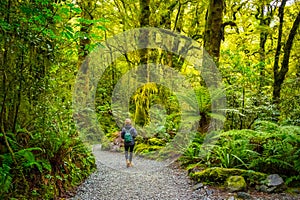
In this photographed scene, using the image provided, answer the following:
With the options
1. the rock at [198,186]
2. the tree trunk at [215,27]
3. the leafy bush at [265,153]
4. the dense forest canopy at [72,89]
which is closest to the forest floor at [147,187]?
the rock at [198,186]

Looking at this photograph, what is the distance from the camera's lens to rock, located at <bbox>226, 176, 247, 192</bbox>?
4.50 m

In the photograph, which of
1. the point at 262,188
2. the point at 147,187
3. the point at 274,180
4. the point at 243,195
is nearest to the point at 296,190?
the point at 274,180

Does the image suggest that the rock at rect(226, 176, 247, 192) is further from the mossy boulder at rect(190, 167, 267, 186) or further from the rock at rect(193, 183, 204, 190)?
the rock at rect(193, 183, 204, 190)

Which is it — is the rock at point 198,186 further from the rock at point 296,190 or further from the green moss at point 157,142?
the green moss at point 157,142

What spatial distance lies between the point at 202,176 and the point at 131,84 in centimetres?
840

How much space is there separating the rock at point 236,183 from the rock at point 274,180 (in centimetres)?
41

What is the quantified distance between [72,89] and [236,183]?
21.2 ft

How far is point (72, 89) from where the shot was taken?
9062mm

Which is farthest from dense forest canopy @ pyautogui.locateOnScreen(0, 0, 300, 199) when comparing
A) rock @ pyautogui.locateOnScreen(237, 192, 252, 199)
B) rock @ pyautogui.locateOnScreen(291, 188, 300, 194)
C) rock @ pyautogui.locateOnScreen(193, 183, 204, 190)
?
rock @ pyautogui.locateOnScreen(237, 192, 252, 199)

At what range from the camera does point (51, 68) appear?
4.97 metres

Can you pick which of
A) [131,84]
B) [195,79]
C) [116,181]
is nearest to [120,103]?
[131,84]

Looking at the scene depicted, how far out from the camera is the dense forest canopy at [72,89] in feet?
12.4

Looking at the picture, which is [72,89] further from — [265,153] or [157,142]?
[265,153]

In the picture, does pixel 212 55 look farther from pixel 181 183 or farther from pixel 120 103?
pixel 120 103
